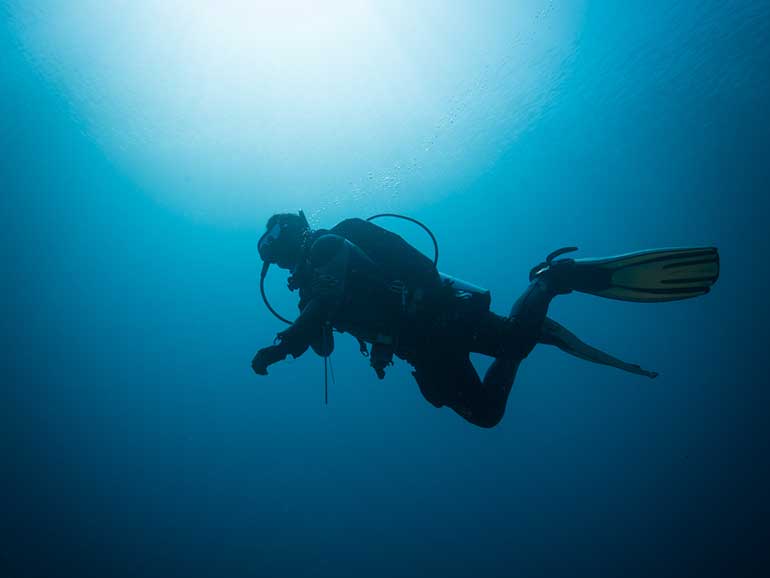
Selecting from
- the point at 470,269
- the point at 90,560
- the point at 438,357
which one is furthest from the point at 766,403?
the point at 90,560

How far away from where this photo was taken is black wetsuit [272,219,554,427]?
2.46m

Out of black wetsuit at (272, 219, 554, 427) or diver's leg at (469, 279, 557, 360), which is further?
diver's leg at (469, 279, 557, 360)

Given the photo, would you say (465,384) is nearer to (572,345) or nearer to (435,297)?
(435,297)

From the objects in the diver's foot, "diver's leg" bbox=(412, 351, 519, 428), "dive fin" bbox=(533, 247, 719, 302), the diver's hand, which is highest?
"dive fin" bbox=(533, 247, 719, 302)

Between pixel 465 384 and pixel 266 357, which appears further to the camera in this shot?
pixel 465 384

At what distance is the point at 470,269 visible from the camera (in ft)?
127

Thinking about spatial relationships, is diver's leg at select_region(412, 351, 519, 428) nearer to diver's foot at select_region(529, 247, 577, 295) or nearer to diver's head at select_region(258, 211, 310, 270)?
diver's foot at select_region(529, 247, 577, 295)

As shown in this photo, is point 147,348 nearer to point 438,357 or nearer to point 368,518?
point 368,518

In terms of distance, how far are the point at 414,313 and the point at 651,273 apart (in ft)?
6.72

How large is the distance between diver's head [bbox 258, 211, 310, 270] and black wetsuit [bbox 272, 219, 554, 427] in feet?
0.38

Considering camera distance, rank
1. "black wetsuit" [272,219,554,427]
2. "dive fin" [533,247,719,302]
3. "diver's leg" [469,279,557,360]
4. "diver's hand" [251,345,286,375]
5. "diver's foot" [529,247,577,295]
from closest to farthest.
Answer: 1. "diver's hand" [251,345,286,375]
2. "black wetsuit" [272,219,554,427]
3. "diver's leg" [469,279,557,360]
4. "diver's foot" [529,247,577,295]
5. "dive fin" [533,247,719,302]

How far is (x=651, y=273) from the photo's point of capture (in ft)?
9.60

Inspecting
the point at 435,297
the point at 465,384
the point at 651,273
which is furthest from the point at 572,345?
the point at 435,297

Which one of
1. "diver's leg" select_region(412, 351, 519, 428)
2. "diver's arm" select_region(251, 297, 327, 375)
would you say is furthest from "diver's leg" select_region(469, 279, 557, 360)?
"diver's arm" select_region(251, 297, 327, 375)
